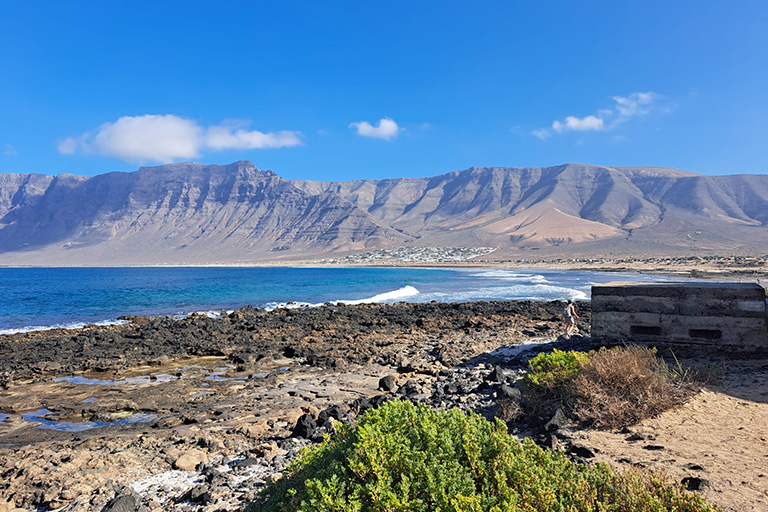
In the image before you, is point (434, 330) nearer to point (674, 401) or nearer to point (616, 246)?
point (674, 401)

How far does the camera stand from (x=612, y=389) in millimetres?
6332

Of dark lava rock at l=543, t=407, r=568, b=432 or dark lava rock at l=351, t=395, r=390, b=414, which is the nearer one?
dark lava rock at l=543, t=407, r=568, b=432

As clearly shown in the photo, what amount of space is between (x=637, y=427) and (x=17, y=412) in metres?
12.1

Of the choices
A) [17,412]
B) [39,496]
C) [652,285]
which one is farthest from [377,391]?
[17,412]

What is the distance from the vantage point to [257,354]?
14.5m

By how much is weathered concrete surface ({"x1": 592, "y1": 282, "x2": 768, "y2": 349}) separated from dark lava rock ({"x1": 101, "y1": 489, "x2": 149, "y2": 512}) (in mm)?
9701

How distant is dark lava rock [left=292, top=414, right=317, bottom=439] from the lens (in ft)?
22.8

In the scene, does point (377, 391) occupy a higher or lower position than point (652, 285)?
lower

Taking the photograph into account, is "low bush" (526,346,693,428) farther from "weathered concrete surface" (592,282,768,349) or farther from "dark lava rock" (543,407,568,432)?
"weathered concrete surface" (592,282,768,349)

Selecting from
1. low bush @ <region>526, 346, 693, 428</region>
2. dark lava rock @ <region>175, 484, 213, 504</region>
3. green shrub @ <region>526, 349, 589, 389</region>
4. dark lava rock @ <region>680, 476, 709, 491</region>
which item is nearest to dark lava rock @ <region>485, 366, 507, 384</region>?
green shrub @ <region>526, 349, 589, 389</region>

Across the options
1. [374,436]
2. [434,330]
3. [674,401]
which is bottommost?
[434,330]

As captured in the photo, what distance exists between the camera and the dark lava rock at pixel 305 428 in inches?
274

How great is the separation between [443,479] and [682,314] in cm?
905

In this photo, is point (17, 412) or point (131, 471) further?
point (17, 412)
